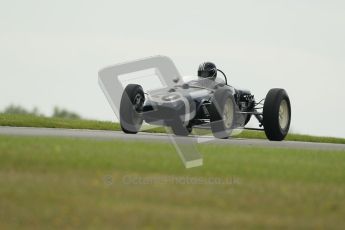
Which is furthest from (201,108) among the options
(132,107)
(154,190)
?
(154,190)

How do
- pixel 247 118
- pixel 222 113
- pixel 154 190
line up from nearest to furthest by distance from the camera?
pixel 154 190
pixel 222 113
pixel 247 118

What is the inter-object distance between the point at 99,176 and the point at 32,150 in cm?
273

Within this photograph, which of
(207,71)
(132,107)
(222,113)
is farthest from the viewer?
(207,71)

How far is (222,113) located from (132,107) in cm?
283

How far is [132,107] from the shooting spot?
74.4ft

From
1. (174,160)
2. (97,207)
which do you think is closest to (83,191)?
(97,207)

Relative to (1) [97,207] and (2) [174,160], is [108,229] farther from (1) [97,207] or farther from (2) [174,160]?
(2) [174,160]

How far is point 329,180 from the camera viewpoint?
1338cm

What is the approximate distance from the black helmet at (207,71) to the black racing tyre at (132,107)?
2008 mm

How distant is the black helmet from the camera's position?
23906mm

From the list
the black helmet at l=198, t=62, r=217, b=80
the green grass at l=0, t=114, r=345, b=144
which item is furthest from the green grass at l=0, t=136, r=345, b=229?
the green grass at l=0, t=114, r=345, b=144

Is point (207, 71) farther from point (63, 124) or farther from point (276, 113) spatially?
point (63, 124)

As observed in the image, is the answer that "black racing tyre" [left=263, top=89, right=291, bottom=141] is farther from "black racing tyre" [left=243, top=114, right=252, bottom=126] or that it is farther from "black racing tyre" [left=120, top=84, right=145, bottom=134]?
"black racing tyre" [left=120, top=84, right=145, bottom=134]

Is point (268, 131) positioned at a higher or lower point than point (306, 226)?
lower
